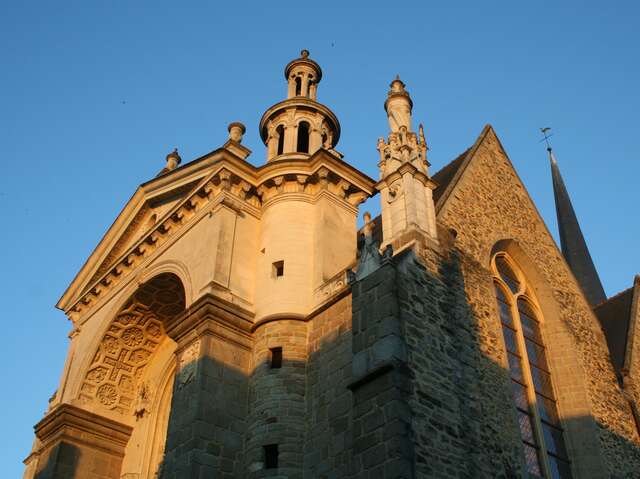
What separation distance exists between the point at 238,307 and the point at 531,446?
18.6 feet

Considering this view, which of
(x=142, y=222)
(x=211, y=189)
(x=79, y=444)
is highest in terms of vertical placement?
(x=142, y=222)

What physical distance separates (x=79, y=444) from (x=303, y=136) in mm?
8334

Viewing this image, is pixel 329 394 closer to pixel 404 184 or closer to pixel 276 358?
pixel 276 358

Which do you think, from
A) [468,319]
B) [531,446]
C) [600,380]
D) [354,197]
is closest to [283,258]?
[354,197]

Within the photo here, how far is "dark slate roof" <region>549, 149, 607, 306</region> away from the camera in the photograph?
2784cm

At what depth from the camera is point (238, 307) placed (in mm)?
12953

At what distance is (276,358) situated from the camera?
1248cm

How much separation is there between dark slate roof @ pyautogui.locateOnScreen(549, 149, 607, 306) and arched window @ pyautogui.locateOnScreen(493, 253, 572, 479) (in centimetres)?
1113

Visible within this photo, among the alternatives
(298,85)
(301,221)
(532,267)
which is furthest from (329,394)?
(298,85)

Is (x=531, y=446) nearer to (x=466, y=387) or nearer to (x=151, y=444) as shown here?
(x=466, y=387)

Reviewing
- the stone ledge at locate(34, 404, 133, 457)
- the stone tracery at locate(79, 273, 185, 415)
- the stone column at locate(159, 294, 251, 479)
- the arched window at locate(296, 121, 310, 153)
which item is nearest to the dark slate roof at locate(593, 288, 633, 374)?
the arched window at locate(296, 121, 310, 153)

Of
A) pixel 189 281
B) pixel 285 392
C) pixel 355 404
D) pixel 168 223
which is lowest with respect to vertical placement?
pixel 355 404

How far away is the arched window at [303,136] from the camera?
16906 millimetres

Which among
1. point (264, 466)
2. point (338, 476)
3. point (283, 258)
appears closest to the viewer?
point (338, 476)
